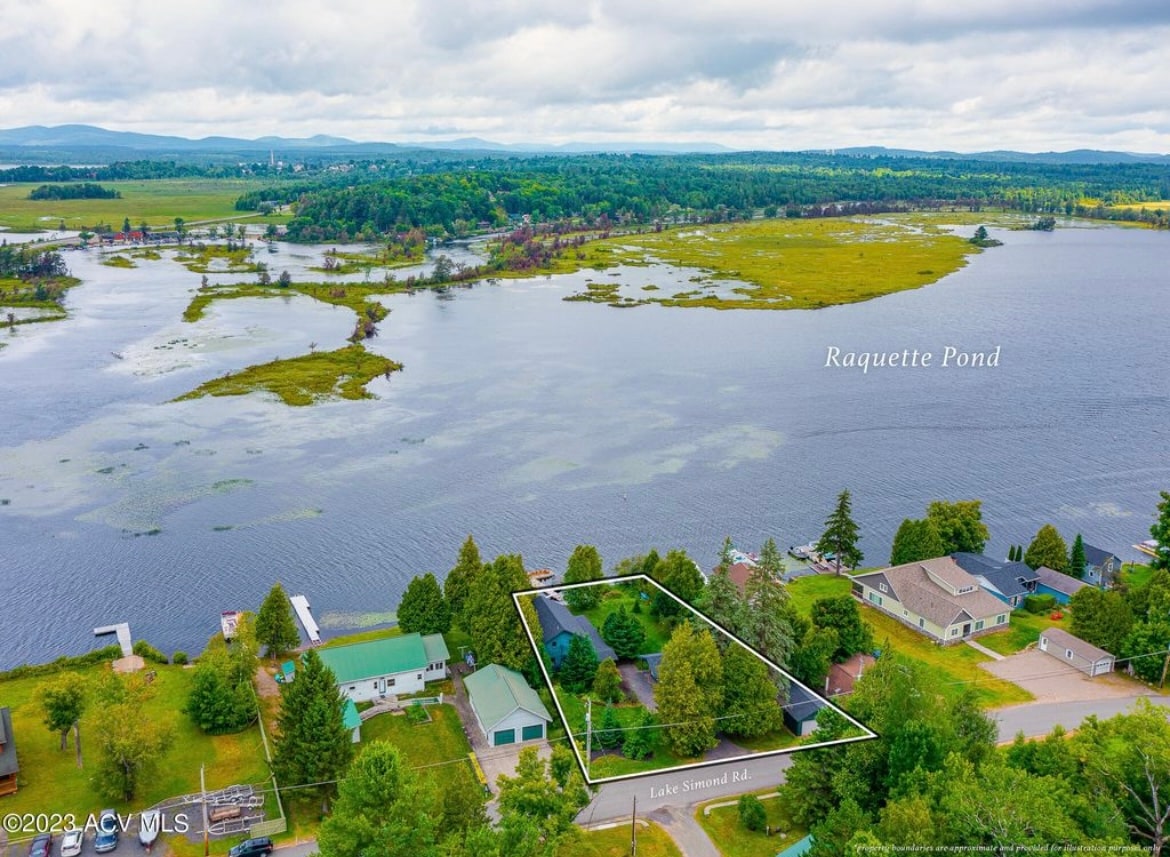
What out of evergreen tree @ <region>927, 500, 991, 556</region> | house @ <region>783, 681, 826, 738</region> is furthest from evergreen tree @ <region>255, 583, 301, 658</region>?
evergreen tree @ <region>927, 500, 991, 556</region>

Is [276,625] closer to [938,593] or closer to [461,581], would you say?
[461,581]

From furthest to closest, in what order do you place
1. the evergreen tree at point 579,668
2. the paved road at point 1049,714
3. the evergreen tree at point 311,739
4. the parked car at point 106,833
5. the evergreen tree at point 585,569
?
1. the evergreen tree at point 585,569
2. the evergreen tree at point 579,668
3. the paved road at point 1049,714
4. the evergreen tree at point 311,739
5. the parked car at point 106,833

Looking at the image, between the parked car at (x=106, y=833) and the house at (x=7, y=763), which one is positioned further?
the house at (x=7, y=763)

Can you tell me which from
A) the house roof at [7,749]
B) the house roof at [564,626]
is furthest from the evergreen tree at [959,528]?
the house roof at [7,749]

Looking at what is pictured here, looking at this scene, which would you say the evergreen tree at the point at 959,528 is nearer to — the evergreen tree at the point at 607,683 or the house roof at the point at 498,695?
the evergreen tree at the point at 607,683

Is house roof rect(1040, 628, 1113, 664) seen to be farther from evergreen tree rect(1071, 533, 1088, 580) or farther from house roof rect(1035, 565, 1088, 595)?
evergreen tree rect(1071, 533, 1088, 580)

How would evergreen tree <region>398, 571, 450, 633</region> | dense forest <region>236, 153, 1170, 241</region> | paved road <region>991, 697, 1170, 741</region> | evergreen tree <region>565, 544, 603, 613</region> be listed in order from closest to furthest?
1. paved road <region>991, 697, 1170, 741</region>
2. evergreen tree <region>398, 571, 450, 633</region>
3. evergreen tree <region>565, 544, 603, 613</region>
4. dense forest <region>236, 153, 1170, 241</region>

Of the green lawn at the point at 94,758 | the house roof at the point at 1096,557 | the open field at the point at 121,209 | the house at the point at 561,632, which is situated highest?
the open field at the point at 121,209
